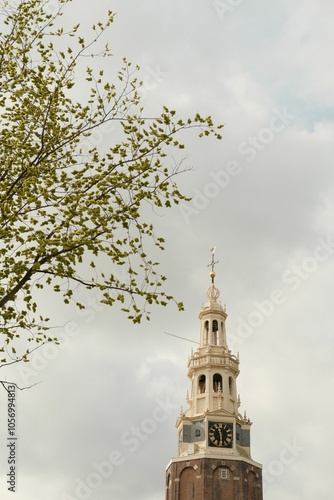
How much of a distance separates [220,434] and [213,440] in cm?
97

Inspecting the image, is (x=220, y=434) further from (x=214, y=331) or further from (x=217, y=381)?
(x=214, y=331)

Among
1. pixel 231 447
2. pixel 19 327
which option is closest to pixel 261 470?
pixel 231 447

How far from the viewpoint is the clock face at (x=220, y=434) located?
70750 mm

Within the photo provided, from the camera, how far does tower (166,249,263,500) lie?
6844 cm

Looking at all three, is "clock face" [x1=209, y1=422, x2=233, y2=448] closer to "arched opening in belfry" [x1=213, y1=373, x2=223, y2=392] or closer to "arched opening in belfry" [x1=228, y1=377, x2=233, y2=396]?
"arched opening in belfry" [x1=213, y1=373, x2=223, y2=392]

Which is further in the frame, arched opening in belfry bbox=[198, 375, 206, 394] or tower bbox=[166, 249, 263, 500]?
arched opening in belfry bbox=[198, 375, 206, 394]

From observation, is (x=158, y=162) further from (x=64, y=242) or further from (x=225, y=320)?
(x=225, y=320)

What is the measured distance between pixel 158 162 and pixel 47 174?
8.43 feet

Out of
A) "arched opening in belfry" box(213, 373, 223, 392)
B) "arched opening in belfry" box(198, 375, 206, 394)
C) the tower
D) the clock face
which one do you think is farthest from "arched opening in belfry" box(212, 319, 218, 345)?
the clock face

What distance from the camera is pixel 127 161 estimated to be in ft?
51.3

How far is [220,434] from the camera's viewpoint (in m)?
71.0

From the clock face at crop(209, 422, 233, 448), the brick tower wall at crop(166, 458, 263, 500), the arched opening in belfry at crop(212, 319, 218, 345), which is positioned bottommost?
the brick tower wall at crop(166, 458, 263, 500)

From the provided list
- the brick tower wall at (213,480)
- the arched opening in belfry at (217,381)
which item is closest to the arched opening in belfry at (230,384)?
the arched opening in belfry at (217,381)

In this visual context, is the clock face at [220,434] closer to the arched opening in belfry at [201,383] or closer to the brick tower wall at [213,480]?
the brick tower wall at [213,480]
